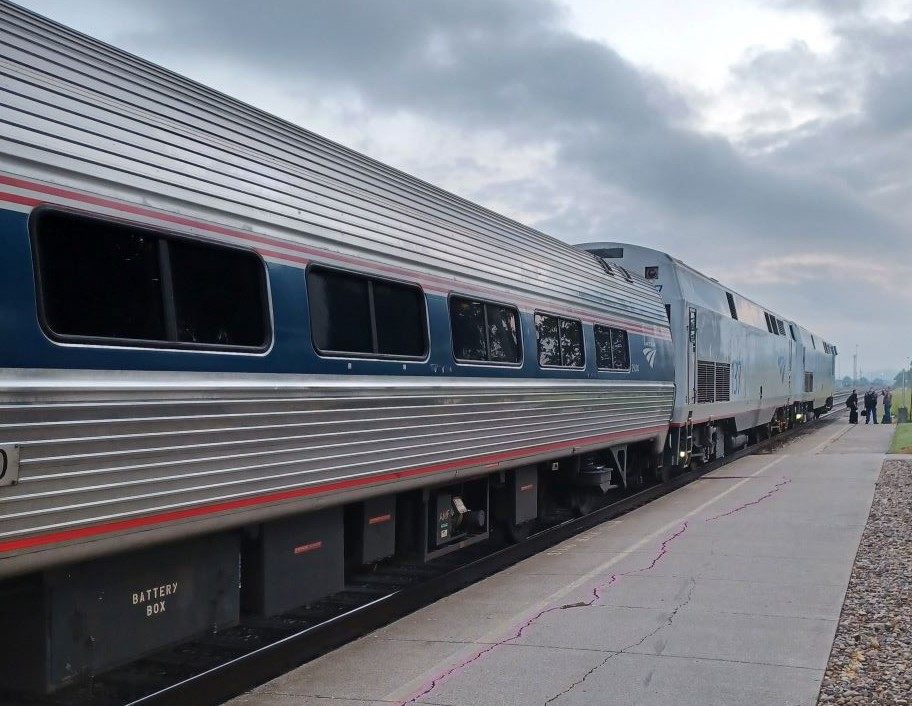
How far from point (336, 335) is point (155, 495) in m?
1.85

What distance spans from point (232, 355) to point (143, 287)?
2.11 ft

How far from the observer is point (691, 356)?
14812mm

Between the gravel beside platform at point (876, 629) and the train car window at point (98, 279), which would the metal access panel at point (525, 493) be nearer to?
the gravel beside platform at point (876, 629)

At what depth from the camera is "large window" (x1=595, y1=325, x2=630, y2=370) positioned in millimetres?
10664

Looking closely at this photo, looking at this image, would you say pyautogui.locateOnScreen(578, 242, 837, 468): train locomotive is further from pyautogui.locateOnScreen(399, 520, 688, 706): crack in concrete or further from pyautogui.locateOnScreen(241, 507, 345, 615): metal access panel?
pyautogui.locateOnScreen(241, 507, 345, 615): metal access panel

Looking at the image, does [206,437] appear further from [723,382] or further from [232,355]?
[723,382]

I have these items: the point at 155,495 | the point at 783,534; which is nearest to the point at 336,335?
the point at 155,495

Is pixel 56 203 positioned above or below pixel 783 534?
above

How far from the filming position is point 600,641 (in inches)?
221

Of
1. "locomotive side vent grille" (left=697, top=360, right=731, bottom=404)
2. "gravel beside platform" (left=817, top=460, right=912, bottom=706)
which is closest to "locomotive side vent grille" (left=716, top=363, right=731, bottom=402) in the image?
"locomotive side vent grille" (left=697, top=360, right=731, bottom=404)

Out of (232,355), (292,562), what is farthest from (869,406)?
(232,355)

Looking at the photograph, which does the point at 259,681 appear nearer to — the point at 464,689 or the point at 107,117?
the point at 464,689

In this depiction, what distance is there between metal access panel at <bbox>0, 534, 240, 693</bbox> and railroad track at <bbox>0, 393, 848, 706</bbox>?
2.17 feet

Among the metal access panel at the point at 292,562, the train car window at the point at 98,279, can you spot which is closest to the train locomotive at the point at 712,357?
the metal access panel at the point at 292,562
